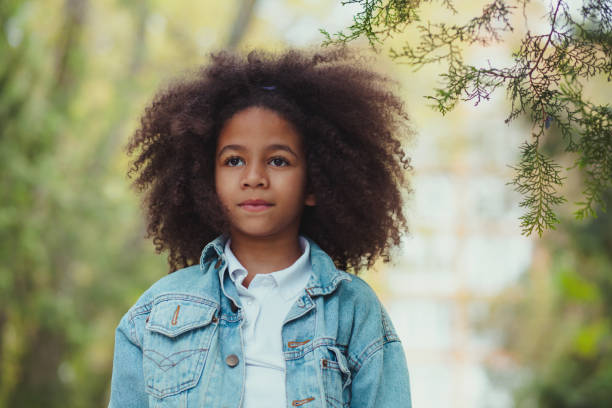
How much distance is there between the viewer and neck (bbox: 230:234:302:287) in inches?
86.9

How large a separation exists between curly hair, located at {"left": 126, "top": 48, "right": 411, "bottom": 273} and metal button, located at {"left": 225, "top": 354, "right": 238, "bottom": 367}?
49 centimetres

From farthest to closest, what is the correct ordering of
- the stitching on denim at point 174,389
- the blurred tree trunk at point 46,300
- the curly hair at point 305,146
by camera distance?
the blurred tree trunk at point 46,300, the curly hair at point 305,146, the stitching on denim at point 174,389

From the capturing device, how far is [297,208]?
224 cm

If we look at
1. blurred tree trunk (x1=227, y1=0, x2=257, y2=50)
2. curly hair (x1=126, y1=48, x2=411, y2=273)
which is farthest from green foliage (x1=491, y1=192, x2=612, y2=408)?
blurred tree trunk (x1=227, y1=0, x2=257, y2=50)

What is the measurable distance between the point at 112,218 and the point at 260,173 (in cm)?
613

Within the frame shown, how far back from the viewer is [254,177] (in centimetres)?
212

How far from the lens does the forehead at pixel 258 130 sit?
2.18 metres

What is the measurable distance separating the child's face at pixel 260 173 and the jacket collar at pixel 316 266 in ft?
0.28

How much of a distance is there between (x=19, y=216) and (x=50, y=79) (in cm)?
219

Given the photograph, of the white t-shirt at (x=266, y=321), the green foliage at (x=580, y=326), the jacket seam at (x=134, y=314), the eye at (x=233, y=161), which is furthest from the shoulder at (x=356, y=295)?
the green foliage at (x=580, y=326)

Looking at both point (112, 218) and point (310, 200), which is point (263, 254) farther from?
point (112, 218)

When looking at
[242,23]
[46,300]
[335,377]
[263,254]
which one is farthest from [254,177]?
[242,23]

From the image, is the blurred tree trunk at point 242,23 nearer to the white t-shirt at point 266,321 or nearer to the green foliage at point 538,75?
the white t-shirt at point 266,321

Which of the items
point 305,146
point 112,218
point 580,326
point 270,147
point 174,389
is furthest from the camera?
point 112,218
